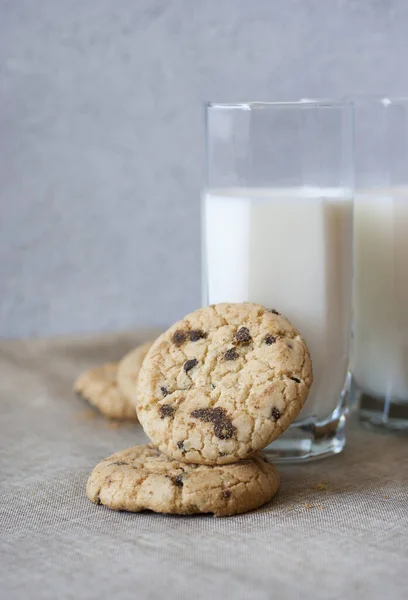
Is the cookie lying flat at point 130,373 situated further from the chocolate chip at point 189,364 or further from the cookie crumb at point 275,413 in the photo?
the cookie crumb at point 275,413

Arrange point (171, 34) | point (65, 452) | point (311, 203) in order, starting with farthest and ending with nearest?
point (171, 34)
point (65, 452)
point (311, 203)

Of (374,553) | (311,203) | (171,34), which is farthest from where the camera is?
(171,34)

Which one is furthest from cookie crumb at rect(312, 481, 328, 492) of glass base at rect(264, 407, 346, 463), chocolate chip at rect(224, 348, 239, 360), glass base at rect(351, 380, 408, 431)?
glass base at rect(351, 380, 408, 431)

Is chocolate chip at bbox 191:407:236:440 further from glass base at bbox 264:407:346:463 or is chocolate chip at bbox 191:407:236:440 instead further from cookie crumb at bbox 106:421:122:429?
cookie crumb at bbox 106:421:122:429

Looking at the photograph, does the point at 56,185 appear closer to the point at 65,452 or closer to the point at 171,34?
the point at 171,34

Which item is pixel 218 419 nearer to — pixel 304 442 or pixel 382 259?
pixel 304 442

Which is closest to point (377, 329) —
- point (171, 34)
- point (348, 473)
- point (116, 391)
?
point (348, 473)

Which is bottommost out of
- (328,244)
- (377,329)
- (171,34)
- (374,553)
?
(374,553)

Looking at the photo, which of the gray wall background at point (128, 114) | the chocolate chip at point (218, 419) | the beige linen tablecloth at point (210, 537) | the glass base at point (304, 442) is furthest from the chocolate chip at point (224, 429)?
the gray wall background at point (128, 114)
